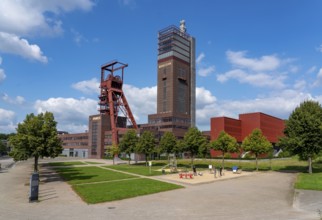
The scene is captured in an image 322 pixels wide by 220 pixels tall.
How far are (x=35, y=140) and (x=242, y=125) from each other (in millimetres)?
80362

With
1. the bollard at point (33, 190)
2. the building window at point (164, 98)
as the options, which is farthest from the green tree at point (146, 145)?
the building window at point (164, 98)

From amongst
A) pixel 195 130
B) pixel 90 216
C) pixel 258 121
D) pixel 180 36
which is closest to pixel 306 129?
pixel 195 130

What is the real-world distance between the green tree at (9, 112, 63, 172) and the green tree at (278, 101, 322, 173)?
2902cm

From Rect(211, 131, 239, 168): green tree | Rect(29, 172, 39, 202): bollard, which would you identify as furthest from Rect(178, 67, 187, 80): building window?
Rect(29, 172, 39, 202): bollard

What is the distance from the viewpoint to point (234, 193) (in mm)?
23078

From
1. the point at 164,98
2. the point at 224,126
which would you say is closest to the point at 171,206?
the point at 224,126

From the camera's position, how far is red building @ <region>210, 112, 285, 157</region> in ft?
303

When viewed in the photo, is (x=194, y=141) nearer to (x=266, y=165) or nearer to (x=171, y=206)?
(x=266, y=165)

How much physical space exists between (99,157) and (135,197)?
8505 centimetres

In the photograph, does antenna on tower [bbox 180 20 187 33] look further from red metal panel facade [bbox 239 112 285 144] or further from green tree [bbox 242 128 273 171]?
green tree [bbox 242 128 273 171]

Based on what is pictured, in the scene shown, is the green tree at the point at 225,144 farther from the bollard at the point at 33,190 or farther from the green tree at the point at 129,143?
the bollard at the point at 33,190

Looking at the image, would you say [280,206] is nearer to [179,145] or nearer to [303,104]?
[303,104]

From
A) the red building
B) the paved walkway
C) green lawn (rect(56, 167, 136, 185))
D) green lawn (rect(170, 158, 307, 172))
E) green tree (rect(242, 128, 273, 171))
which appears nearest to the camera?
the paved walkway

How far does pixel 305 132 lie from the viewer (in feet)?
125
